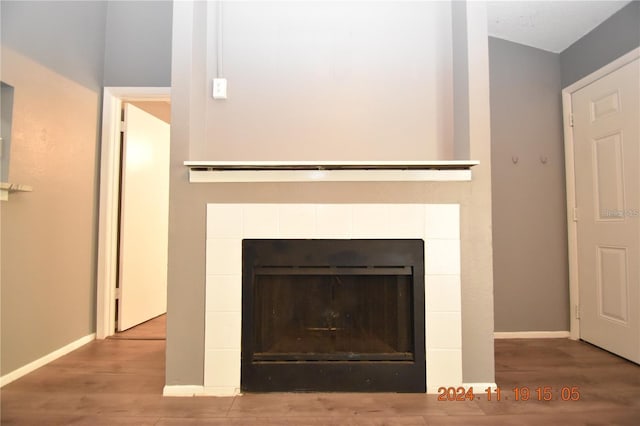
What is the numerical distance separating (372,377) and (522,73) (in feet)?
8.40

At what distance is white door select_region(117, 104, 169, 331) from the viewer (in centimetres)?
287

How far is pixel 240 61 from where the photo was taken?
2096mm

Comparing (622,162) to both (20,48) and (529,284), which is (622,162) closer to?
(529,284)

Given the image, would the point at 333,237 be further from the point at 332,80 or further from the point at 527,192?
the point at 527,192

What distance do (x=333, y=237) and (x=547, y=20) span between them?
2.23 meters

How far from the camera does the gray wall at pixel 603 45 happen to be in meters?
2.20

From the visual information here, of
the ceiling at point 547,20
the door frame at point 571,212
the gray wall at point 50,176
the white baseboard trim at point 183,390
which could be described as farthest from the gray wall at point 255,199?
the door frame at point 571,212

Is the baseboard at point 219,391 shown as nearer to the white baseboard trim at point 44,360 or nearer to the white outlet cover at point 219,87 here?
the white baseboard trim at point 44,360

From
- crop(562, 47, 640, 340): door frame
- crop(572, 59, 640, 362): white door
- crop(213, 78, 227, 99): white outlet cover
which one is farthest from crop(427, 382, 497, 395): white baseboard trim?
crop(213, 78, 227, 99): white outlet cover

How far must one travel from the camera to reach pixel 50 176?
2189mm

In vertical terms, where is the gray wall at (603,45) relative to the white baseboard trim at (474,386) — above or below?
above

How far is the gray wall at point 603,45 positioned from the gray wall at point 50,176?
3.66m

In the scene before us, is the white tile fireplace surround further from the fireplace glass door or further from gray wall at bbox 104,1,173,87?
gray wall at bbox 104,1,173,87

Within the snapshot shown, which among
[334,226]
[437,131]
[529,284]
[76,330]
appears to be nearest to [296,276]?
[334,226]
